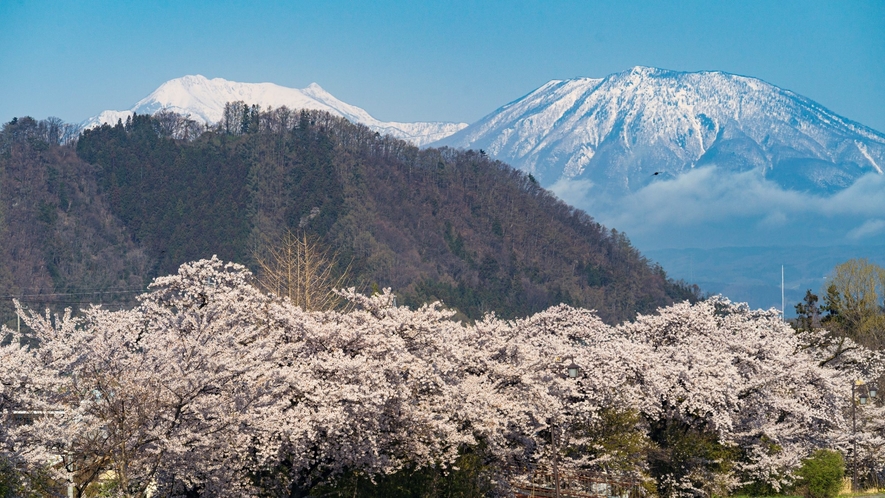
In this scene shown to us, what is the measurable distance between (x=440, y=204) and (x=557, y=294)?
35879 mm

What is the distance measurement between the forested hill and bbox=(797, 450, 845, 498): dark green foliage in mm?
117101

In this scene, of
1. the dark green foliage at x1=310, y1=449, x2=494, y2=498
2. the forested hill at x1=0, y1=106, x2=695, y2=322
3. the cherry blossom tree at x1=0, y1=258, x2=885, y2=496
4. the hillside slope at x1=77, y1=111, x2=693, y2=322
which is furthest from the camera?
the forested hill at x1=0, y1=106, x2=695, y2=322

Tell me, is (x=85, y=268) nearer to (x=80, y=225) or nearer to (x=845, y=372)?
(x=80, y=225)

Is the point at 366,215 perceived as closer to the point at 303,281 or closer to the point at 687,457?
the point at 303,281

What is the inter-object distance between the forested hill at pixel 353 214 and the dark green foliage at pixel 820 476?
4610 inches

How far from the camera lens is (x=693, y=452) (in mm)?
31531

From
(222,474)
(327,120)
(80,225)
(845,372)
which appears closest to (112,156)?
(80,225)

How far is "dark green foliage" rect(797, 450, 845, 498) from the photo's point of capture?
115 ft

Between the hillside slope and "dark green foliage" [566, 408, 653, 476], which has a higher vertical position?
the hillside slope

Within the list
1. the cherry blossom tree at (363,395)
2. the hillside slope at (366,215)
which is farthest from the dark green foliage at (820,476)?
the hillside slope at (366,215)

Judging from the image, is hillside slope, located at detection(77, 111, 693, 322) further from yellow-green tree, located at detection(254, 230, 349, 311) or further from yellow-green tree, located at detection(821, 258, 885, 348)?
yellow-green tree, located at detection(254, 230, 349, 311)

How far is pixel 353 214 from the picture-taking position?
175125 mm

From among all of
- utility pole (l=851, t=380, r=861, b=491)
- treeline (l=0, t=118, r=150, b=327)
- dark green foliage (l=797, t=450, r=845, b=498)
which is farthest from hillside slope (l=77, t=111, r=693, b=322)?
dark green foliage (l=797, t=450, r=845, b=498)

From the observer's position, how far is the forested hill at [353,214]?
167250 millimetres
